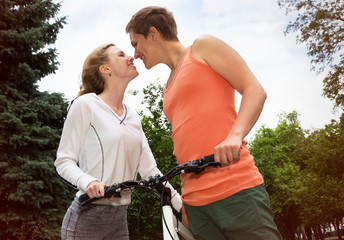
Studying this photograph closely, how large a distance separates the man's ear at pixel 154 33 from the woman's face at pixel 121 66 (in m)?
0.93

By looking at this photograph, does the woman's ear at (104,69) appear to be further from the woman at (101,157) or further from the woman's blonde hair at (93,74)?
the woman at (101,157)

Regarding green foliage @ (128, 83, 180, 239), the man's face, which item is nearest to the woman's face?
the man's face

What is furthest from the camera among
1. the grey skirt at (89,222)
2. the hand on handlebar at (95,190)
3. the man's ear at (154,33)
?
the grey skirt at (89,222)

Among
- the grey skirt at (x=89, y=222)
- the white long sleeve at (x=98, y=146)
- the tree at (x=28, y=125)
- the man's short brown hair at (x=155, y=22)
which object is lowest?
the grey skirt at (x=89, y=222)

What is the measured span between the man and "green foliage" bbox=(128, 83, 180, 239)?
7241 mm

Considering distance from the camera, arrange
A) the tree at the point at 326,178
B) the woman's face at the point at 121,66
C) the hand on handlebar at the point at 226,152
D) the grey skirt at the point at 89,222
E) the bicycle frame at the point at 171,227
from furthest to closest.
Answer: the tree at the point at 326,178 → the woman's face at the point at 121,66 → the grey skirt at the point at 89,222 → the bicycle frame at the point at 171,227 → the hand on handlebar at the point at 226,152

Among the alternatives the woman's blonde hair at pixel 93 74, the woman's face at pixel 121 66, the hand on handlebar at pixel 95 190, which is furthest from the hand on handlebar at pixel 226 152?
the woman's blonde hair at pixel 93 74

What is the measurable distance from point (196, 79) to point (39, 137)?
12106 millimetres

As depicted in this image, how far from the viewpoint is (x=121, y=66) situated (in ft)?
11.7

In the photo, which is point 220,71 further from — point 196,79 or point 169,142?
point 169,142

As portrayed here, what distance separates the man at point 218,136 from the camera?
199cm

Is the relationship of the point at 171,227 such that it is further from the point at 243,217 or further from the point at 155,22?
the point at 155,22

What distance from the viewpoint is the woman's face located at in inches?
140

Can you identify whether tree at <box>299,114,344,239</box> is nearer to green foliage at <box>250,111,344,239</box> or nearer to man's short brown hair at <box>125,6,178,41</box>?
green foliage at <box>250,111,344,239</box>
